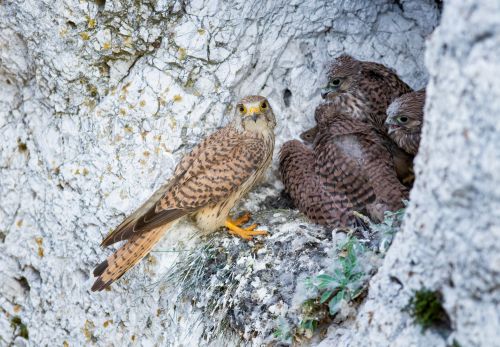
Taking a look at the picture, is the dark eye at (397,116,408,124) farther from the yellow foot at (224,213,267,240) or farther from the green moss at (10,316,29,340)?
the green moss at (10,316,29,340)

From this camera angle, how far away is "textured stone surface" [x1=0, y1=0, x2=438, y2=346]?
15.1 feet

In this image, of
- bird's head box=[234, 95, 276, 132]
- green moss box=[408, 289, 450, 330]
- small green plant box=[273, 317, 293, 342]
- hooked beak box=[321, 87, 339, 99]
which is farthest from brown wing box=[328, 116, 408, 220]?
green moss box=[408, 289, 450, 330]

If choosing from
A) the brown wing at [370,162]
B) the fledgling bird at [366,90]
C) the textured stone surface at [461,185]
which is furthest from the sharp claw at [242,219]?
the textured stone surface at [461,185]

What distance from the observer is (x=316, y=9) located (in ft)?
16.5

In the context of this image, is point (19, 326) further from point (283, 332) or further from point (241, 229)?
point (283, 332)

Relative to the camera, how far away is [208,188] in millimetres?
4434

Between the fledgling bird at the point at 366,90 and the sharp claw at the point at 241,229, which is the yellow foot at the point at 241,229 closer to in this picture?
the sharp claw at the point at 241,229

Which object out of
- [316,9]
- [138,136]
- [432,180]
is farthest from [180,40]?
[432,180]

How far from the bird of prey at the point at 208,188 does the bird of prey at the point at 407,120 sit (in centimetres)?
87

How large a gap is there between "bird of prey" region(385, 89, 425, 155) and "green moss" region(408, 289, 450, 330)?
224 cm

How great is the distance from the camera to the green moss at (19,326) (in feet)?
16.4

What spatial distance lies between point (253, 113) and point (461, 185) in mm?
2558

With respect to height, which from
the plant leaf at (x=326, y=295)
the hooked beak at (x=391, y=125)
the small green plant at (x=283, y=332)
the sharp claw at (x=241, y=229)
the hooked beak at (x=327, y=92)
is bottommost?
the small green plant at (x=283, y=332)

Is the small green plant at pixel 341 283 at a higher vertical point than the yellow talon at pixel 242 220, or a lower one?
lower
